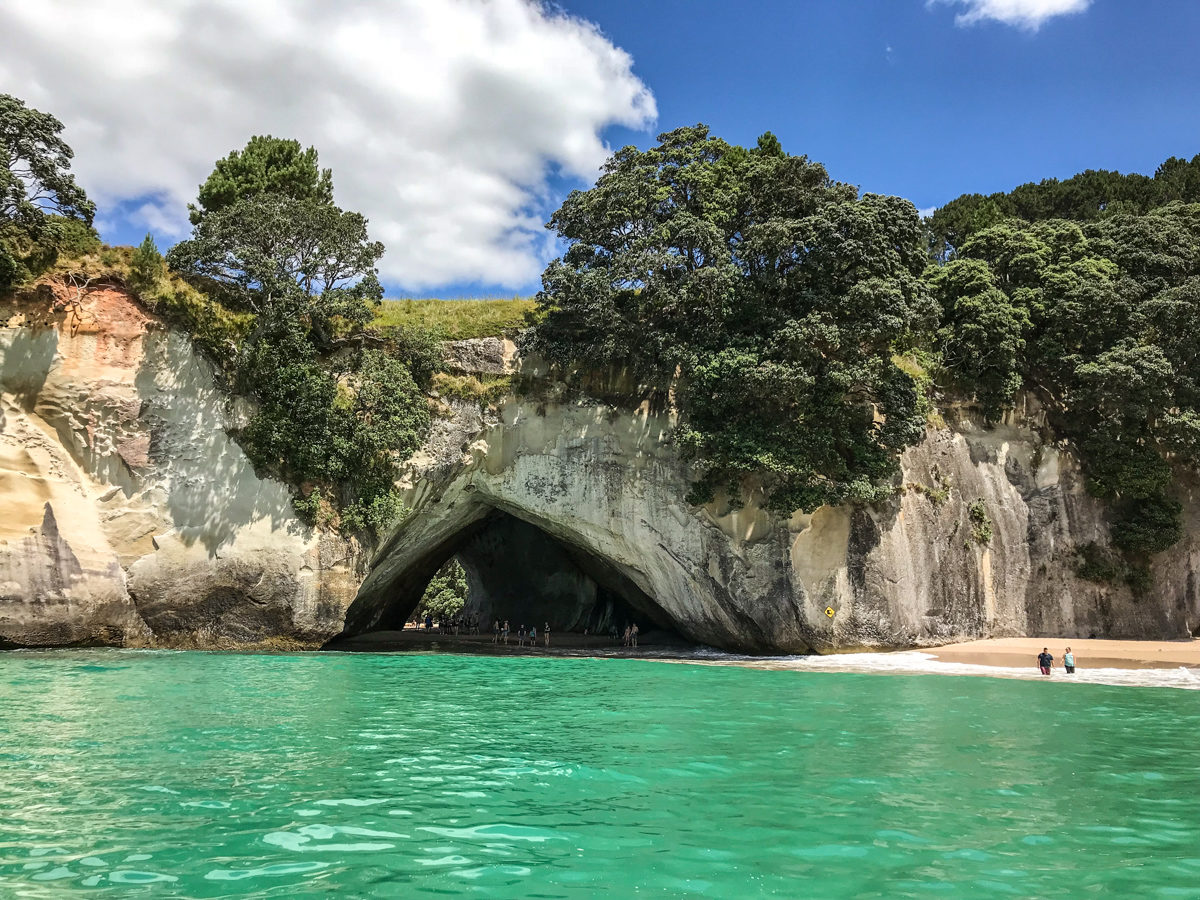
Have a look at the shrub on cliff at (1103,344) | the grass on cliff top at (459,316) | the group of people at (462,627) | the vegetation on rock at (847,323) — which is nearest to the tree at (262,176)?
the grass on cliff top at (459,316)

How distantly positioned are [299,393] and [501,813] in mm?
21444

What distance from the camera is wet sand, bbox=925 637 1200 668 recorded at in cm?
2378

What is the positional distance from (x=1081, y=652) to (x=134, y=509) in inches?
1208

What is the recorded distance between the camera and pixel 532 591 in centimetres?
4709

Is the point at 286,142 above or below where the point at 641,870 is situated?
above

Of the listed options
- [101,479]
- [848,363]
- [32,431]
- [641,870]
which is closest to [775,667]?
[848,363]

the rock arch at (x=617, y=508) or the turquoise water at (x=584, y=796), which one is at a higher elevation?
the rock arch at (x=617, y=508)

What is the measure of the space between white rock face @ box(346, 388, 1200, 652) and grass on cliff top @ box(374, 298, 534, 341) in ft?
10.9

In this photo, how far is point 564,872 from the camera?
5961mm

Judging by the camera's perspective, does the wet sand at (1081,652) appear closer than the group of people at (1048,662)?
No

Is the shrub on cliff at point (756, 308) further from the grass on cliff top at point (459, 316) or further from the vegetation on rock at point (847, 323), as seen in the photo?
the grass on cliff top at point (459, 316)

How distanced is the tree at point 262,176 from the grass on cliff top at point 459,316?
7767 millimetres

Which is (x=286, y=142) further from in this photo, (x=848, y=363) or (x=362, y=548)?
(x=848, y=363)

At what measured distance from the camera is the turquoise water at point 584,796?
5.85 meters
